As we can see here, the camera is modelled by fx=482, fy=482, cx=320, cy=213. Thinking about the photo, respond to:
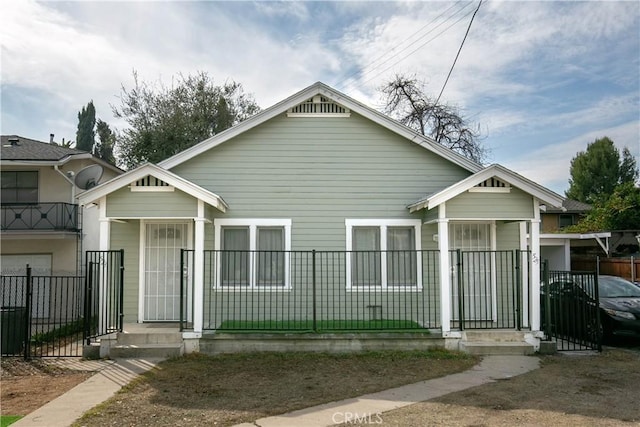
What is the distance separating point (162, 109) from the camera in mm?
28031

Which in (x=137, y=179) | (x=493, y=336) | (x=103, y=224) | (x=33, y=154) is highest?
(x=33, y=154)

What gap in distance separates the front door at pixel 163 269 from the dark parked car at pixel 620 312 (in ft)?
31.4

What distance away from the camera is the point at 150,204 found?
970 centimetres

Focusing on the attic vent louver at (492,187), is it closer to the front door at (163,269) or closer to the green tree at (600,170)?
the front door at (163,269)

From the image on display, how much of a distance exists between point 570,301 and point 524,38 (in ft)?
20.1

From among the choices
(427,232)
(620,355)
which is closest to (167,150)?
(427,232)

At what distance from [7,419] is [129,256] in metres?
5.48

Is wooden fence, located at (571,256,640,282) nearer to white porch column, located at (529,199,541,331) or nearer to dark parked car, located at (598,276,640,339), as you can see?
dark parked car, located at (598,276,640,339)

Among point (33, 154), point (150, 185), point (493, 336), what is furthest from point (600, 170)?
point (150, 185)

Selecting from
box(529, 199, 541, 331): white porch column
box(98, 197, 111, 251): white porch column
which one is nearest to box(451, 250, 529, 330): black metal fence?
box(529, 199, 541, 331): white porch column

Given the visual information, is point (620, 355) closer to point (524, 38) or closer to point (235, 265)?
point (524, 38)

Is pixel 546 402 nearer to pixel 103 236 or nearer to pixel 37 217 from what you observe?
pixel 103 236

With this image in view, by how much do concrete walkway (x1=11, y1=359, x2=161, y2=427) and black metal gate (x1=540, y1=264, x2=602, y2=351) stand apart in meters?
8.12

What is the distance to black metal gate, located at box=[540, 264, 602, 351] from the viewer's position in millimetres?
9914
